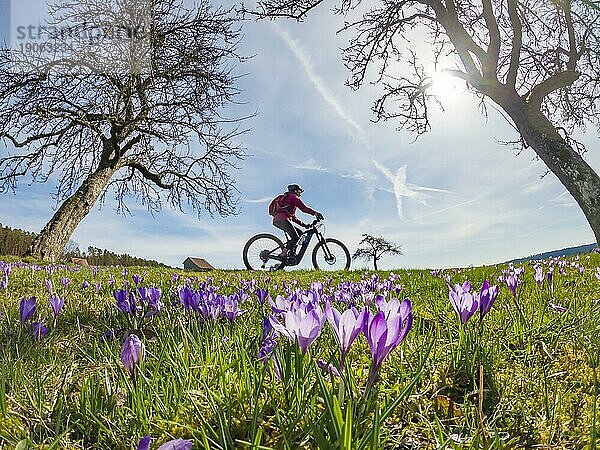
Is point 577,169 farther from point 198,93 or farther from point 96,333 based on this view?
point 198,93

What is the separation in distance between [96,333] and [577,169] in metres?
8.21

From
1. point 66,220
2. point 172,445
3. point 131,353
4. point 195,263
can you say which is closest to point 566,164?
point 131,353

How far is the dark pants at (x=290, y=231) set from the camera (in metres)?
12.6

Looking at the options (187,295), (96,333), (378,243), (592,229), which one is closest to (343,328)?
(187,295)

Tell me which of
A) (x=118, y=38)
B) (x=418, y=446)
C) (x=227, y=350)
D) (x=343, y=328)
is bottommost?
(x=418, y=446)

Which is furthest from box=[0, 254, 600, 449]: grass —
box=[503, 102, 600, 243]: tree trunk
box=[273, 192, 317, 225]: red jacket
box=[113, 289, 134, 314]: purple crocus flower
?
box=[273, 192, 317, 225]: red jacket

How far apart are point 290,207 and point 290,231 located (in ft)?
2.55

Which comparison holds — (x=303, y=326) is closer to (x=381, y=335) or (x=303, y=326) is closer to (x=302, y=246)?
(x=381, y=335)

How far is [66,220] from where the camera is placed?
1293 cm

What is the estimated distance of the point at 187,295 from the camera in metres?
1.87

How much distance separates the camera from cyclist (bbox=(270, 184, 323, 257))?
1238 centimetres

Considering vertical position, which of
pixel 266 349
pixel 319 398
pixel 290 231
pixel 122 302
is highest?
pixel 290 231

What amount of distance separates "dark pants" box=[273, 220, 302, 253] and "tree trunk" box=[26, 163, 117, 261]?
18.5ft

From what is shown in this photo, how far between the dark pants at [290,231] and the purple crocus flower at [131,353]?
11.4 meters
